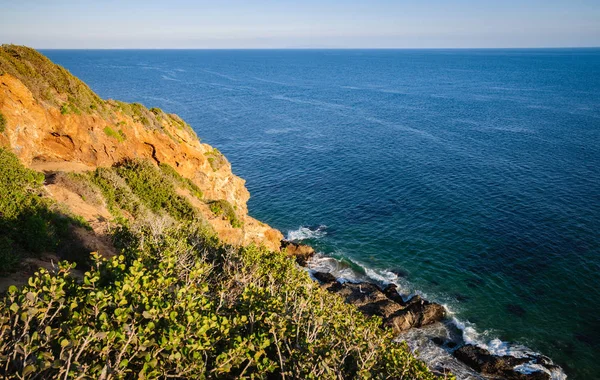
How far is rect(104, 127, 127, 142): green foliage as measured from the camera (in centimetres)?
3428

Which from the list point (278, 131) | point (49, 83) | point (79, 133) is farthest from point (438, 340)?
point (278, 131)

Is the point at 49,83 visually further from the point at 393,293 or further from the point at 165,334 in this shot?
the point at 393,293

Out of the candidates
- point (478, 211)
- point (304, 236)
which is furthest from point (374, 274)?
point (478, 211)

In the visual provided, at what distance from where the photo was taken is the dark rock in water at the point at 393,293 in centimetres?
3800

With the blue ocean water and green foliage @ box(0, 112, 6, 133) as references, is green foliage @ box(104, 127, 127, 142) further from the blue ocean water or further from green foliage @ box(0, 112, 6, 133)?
the blue ocean water

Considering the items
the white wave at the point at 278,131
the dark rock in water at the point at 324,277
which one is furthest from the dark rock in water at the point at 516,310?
the white wave at the point at 278,131

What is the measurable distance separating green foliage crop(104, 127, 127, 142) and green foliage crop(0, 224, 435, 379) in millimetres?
22138

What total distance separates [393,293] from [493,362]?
1119cm

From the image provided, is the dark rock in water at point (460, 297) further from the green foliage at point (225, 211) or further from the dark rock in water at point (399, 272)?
the green foliage at point (225, 211)

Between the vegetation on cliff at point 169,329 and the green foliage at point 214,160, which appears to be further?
the green foliage at point 214,160

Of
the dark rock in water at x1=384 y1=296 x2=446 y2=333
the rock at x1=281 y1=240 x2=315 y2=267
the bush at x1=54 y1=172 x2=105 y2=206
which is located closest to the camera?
the bush at x1=54 y1=172 x2=105 y2=206

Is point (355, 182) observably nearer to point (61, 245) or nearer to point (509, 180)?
point (509, 180)

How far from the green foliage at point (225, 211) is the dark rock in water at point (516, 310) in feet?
97.4

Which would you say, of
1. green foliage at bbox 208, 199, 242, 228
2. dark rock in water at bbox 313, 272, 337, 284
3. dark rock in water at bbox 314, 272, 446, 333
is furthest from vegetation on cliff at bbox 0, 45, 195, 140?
dark rock in water at bbox 314, 272, 446, 333
